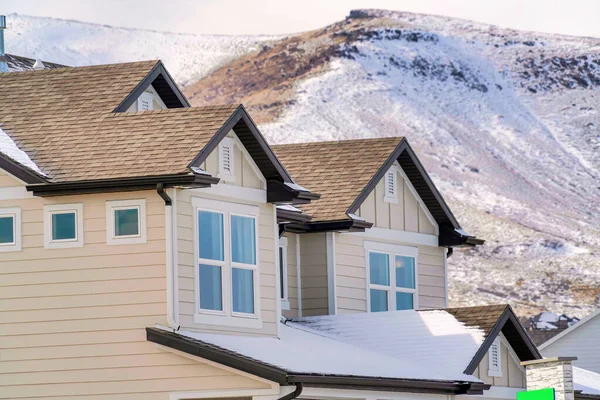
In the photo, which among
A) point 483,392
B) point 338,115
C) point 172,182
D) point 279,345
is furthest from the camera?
point 338,115

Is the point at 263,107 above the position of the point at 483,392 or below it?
above

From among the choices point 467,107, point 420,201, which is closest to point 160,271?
point 420,201

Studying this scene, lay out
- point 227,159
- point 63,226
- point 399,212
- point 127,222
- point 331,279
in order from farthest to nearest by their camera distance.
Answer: point 399,212 < point 331,279 < point 227,159 < point 63,226 < point 127,222

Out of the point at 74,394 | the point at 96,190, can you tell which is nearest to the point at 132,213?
the point at 96,190

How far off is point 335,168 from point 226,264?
26.0ft

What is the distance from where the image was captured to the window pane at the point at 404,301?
31375 mm

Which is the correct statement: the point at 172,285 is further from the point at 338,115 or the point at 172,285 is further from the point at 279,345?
the point at 338,115

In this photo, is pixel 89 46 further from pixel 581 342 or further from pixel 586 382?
pixel 586 382

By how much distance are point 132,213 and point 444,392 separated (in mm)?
6431

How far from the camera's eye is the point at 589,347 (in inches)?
1976

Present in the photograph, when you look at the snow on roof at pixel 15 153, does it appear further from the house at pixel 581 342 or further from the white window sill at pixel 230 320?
the house at pixel 581 342

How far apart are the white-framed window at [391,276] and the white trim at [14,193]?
30.8 ft

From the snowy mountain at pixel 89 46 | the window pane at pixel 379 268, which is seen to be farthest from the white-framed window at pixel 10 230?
the snowy mountain at pixel 89 46

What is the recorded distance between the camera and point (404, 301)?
3158 centimetres
